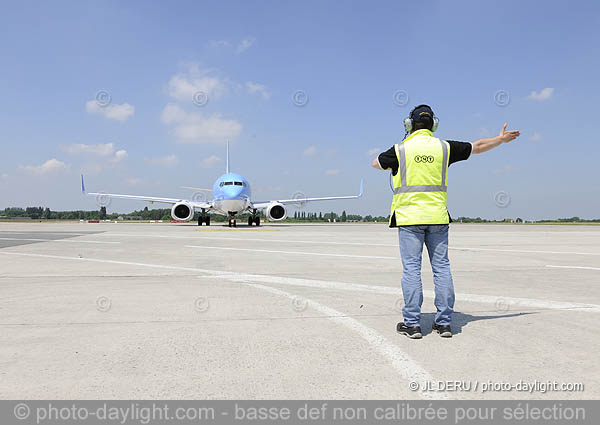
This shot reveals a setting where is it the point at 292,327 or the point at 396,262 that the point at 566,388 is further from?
the point at 396,262

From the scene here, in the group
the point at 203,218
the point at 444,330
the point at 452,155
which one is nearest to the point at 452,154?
the point at 452,155

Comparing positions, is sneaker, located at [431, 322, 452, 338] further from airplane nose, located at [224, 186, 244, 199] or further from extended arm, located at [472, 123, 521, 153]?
airplane nose, located at [224, 186, 244, 199]

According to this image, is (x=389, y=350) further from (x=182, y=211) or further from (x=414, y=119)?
(x=182, y=211)

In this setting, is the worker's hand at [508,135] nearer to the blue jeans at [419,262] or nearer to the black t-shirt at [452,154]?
the black t-shirt at [452,154]

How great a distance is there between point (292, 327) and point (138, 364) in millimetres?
1357

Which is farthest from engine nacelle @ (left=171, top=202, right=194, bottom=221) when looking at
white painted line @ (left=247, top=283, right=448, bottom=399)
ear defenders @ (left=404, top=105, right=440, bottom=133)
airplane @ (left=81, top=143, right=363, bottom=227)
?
ear defenders @ (left=404, top=105, right=440, bottom=133)

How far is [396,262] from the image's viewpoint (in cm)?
859

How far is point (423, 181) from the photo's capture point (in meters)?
3.76

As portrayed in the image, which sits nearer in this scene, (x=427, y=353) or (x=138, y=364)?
(x=138, y=364)

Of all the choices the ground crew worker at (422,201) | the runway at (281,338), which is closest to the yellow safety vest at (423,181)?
the ground crew worker at (422,201)

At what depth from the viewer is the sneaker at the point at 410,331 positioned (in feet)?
11.1

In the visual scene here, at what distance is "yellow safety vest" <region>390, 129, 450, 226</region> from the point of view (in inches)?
147

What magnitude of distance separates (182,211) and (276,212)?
736 cm
